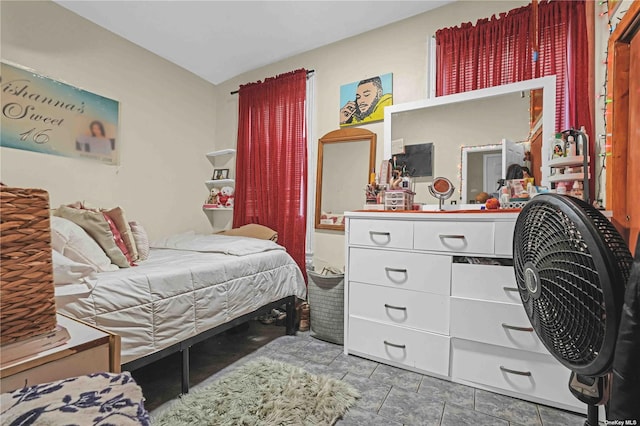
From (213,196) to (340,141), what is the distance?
5.48ft

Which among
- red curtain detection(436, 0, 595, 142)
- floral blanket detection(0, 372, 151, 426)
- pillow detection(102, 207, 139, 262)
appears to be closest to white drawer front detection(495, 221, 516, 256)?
red curtain detection(436, 0, 595, 142)

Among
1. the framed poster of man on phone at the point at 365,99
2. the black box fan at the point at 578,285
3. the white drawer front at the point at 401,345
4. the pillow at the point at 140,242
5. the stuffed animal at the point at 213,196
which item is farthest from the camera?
the stuffed animal at the point at 213,196

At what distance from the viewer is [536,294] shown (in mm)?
702

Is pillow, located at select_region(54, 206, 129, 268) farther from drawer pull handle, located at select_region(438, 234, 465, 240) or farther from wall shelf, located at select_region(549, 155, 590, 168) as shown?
wall shelf, located at select_region(549, 155, 590, 168)

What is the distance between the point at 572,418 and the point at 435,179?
1467mm

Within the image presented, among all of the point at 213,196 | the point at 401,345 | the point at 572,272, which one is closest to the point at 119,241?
the point at 213,196

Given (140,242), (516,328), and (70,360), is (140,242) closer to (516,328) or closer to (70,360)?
(70,360)

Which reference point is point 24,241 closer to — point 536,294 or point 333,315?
point 536,294

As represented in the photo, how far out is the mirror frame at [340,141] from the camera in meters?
2.52

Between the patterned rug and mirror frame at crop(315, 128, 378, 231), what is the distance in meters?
1.33

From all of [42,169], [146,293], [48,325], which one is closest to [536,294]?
[48,325]

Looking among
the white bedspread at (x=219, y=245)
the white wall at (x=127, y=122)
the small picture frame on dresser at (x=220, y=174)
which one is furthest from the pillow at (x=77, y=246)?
the small picture frame on dresser at (x=220, y=174)

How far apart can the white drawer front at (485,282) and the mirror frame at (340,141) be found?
45.8 inches

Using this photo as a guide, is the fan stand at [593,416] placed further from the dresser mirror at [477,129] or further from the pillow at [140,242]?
the pillow at [140,242]
